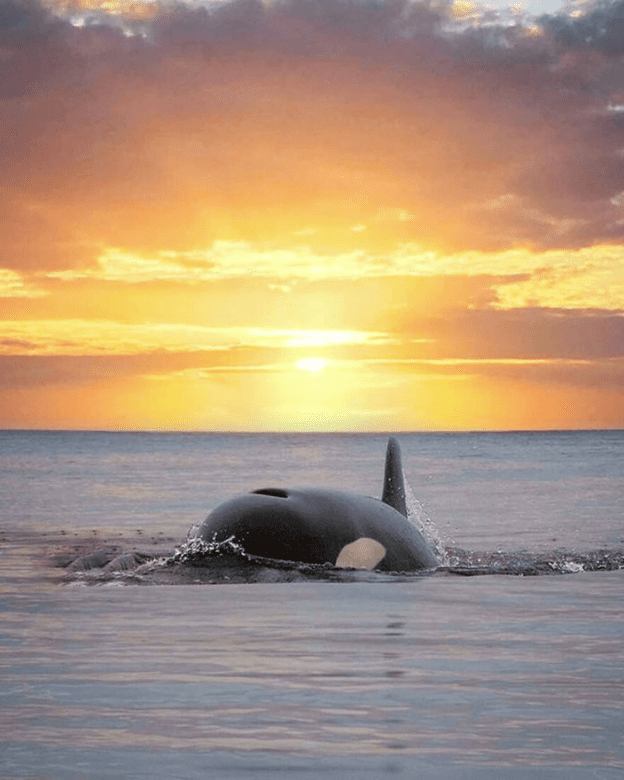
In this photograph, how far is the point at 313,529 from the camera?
47.3 ft

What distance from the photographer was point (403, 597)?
42.5 ft

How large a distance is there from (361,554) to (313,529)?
82 cm

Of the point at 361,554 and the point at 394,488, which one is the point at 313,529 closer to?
the point at 361,554

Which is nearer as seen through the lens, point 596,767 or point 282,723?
point 596,767

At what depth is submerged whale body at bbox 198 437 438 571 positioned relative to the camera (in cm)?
1434

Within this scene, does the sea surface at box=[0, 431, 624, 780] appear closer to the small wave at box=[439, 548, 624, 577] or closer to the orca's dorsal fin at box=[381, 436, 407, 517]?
the small wave at box=[439, 548, 624, 577]

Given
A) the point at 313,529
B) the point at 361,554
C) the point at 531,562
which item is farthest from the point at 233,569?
the point at 531,562

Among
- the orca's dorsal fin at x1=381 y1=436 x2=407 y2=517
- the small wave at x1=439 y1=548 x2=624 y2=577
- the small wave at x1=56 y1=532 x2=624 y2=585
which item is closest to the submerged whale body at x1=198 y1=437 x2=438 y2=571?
the small wave at x1=56 y1=532 x2=624 y2=585

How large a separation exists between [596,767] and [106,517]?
2464cm

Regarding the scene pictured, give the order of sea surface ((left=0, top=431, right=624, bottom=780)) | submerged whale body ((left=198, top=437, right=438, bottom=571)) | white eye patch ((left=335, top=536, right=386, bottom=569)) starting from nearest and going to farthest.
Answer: sea surface ((left=0, top=431, right=624, bottom=780)), submerged whale body ((left=198, top=437, right=438, bottom=571)), white eye patch ((left=335, top=536, right=386, bottom=569))

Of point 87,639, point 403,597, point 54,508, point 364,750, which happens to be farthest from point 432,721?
point 54,508

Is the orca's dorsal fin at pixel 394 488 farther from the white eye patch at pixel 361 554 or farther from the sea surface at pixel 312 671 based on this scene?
the white eye patch at pixel 361 554

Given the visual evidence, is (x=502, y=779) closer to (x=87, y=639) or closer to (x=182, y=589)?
(x=87, y=639)

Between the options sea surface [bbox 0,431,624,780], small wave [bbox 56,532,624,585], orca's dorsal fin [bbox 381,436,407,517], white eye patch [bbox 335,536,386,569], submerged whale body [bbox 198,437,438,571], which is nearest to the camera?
sea surface [bbox 0,431,624,780]
